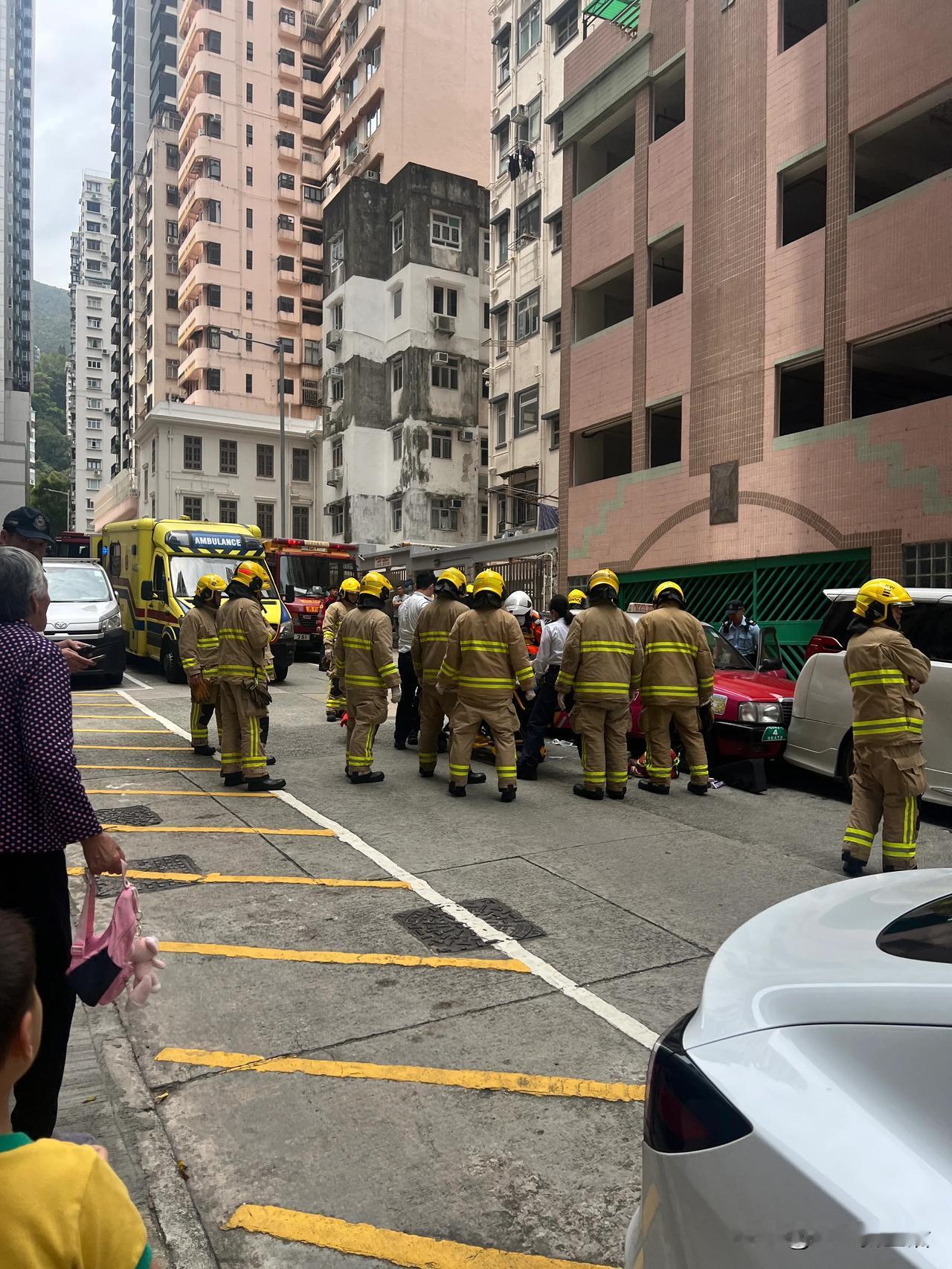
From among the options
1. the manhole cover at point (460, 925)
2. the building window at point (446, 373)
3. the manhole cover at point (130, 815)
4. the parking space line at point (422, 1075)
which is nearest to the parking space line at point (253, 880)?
the manhole cover at point (460, 925)

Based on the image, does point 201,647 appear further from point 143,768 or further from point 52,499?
point 52,499

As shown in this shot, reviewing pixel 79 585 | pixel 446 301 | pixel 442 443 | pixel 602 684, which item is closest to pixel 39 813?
pixel 602 684

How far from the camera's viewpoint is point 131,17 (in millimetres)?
75812

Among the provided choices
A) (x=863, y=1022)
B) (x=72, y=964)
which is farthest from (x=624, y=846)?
(x=863, y=1022)

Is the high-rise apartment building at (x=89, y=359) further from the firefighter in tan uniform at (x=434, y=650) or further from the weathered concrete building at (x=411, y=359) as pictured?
the firefighter in tan uniform at (x=434, y=650)

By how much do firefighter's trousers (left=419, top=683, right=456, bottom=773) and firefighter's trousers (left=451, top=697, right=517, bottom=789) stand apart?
742mm

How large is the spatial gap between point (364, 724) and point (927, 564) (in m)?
8.93

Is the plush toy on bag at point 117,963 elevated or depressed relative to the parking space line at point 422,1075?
elevated

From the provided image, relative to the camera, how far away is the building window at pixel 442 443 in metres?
41.3

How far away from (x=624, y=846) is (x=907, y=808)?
1910 mm

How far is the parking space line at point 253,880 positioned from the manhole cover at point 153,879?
4cm

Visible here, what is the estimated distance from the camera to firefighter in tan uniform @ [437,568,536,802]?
Answer: 27.8 ft

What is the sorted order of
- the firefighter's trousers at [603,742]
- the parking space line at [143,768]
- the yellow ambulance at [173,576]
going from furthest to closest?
the yellow ambulance at [173,576], the parking space line at [143,768], the firefighter's trousers at [603,742]

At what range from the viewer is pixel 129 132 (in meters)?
75.9
